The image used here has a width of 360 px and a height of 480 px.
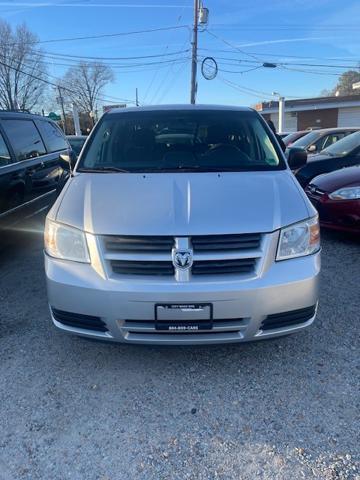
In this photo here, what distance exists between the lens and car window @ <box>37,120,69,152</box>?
6.05 meters

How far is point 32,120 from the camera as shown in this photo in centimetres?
575

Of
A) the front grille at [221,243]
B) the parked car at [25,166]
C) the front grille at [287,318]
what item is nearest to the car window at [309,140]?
the parked car at [25,166]

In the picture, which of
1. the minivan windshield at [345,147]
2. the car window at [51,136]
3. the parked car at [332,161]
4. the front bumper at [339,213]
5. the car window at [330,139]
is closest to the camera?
the front bumper at [339,213]

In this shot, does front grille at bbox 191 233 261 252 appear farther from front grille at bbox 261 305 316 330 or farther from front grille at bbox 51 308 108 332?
front grille at bbox 51 308 108 332

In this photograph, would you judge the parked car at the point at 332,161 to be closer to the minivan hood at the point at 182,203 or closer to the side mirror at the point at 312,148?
the side mirror at the point at 312,148

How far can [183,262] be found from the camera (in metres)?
2.37

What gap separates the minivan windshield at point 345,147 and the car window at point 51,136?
4.91 m

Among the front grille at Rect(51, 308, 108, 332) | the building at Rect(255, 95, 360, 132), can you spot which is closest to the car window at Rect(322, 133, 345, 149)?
the front grille at Rect(51, 308, 108, 332)

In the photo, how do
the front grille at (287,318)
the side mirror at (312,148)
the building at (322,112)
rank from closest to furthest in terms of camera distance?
the front grille at (287,318)
the side mirror at (312,148)
the building at (322,112)

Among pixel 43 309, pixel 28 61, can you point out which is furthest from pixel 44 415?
pixel 28 61

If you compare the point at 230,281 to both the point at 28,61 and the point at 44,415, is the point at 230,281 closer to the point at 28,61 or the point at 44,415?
the point at 44,415

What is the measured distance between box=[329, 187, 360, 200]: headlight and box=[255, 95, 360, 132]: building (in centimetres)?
3203

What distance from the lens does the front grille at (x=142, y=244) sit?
95.0 inches

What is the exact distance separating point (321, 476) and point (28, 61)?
52019mm
